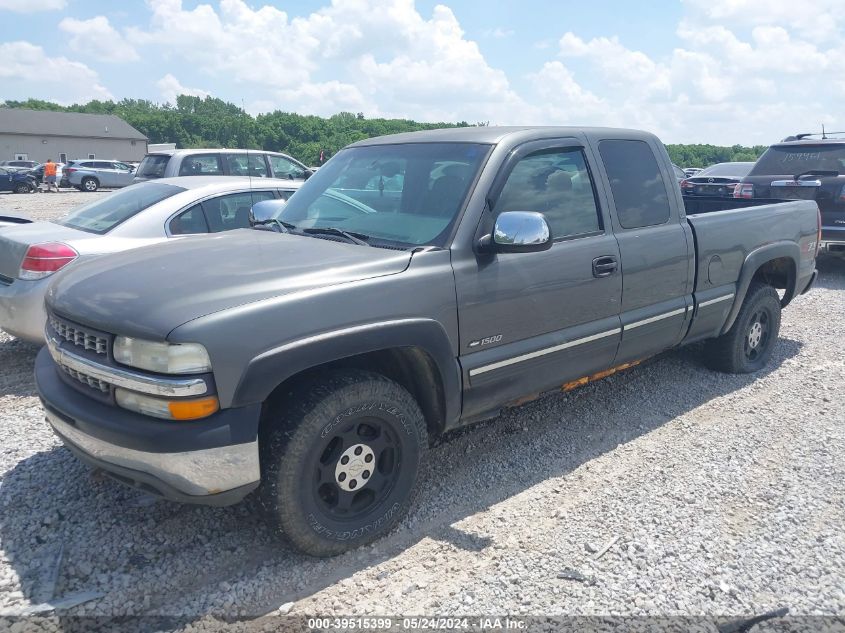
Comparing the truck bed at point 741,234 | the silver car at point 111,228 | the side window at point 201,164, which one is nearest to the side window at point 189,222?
the silver car at point 111,228

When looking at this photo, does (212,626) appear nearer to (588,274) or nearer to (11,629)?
(11,629)

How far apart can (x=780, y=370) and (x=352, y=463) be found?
4412mm

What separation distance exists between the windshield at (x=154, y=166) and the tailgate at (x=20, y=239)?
6344 millimetres

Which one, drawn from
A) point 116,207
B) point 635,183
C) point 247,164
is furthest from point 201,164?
point 635,183

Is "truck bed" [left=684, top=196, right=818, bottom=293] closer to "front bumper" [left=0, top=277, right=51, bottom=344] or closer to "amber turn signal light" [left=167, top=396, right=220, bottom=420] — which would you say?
"amber turn signal light" [left=167, top=396, right=220, bottom=420]

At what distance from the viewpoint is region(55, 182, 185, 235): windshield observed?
5.81 meters

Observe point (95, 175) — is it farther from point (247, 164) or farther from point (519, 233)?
point (519, 233)

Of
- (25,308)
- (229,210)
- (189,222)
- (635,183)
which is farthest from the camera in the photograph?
(229,210)

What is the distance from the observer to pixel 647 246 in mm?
4359

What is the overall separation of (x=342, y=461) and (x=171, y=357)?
3.03 ft

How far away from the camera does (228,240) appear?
12.3 ft

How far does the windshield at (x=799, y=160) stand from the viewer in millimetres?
9469

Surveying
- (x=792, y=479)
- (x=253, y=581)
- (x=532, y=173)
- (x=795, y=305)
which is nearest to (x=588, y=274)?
(x=532, y=173)

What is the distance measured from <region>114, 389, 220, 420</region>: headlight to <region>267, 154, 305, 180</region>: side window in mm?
9685
